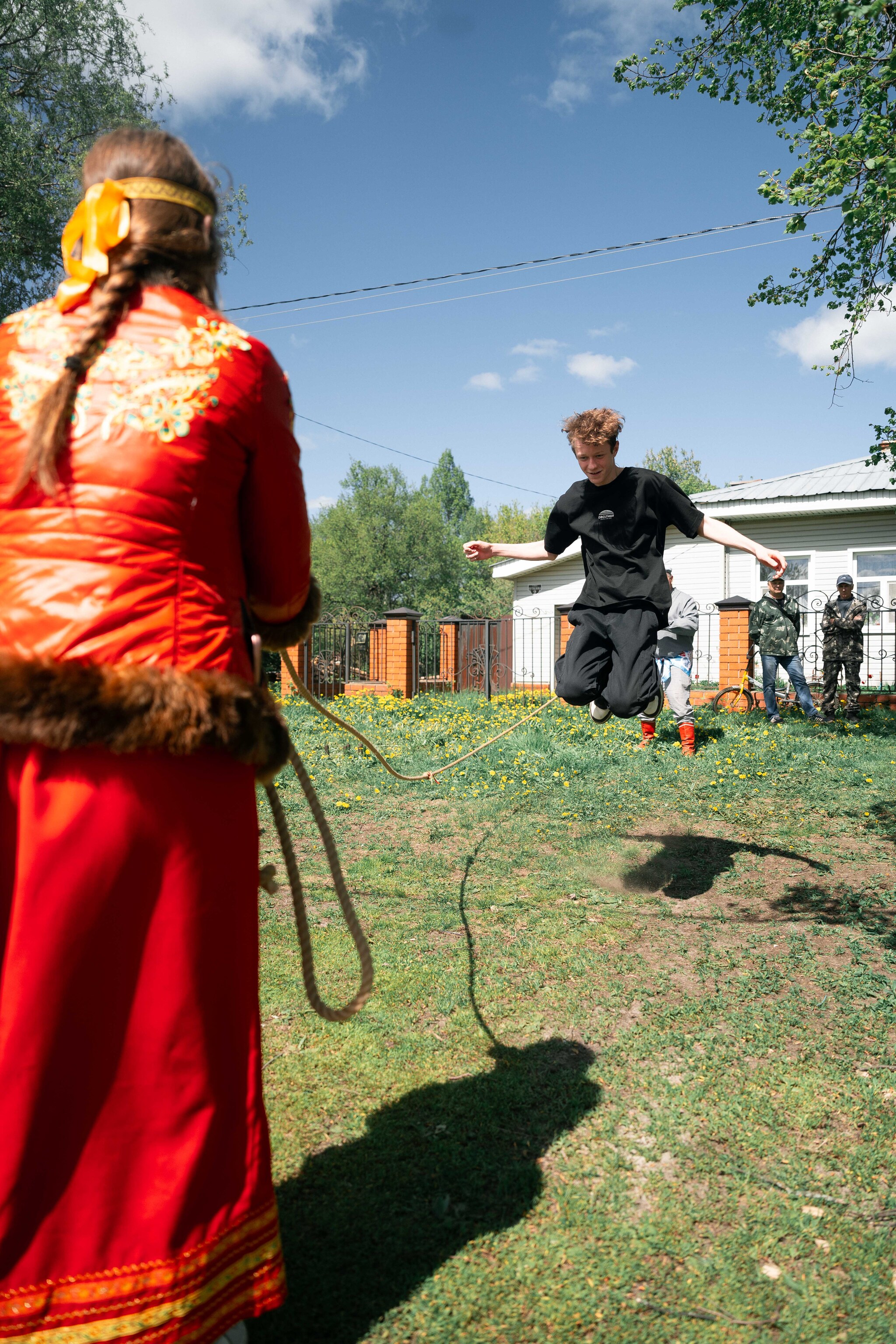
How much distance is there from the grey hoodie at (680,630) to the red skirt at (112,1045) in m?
9.00

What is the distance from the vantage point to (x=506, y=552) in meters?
5.16

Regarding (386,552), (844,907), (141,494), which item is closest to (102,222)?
(141,494)

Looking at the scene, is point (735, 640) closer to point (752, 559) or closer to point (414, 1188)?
point (752, 559)

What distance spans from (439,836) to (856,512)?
16448 millimetres

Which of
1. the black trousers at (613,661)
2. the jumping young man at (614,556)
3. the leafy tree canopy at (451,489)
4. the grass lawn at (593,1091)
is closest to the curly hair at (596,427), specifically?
the jumping young man at (614,556)

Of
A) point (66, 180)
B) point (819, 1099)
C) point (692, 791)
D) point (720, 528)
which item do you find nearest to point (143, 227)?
point (819, 1099)

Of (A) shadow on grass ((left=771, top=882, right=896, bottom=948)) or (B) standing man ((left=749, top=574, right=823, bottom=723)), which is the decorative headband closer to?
(A) shadow on grass ((left=771, top=882, right=896, bottom=948))

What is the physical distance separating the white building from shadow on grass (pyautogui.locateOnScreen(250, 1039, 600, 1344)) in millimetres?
14222

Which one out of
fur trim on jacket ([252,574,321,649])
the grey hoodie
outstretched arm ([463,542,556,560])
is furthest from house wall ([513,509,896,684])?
fur trim on jacket ([252,574,321,649])

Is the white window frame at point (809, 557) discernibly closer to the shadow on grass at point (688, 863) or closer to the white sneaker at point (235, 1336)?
the shadow on grass at point (688, 863)

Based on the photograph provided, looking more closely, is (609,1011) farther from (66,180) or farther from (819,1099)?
(66,180)

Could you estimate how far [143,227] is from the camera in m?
1.72

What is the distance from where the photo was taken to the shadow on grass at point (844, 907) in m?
4.83

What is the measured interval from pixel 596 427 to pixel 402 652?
39.0 feet
